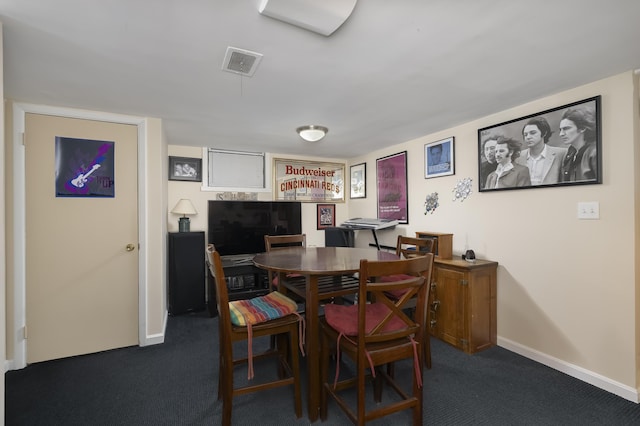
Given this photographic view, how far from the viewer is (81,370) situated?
8.08 feet

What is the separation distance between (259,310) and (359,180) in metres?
3.44

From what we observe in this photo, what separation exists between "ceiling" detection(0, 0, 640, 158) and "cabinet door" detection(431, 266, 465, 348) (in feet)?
5.09

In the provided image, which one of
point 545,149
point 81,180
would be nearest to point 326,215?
point 545,149

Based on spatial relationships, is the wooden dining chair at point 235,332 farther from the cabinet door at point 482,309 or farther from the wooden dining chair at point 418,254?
the cabinet door at point 482,309

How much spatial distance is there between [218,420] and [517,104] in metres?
3.31

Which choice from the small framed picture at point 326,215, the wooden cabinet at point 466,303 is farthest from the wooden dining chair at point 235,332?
the small framed picture at point 326,215

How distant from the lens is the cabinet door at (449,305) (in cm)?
274

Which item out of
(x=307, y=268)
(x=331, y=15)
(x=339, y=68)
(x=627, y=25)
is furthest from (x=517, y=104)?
(x=307, y=268)

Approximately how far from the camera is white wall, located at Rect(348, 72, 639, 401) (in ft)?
6.74

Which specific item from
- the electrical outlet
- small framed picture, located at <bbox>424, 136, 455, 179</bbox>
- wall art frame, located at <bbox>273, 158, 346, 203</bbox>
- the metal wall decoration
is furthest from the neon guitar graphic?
the electrical outlet

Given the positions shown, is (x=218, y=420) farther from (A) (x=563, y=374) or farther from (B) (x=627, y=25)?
(B) (x=627, y=25)

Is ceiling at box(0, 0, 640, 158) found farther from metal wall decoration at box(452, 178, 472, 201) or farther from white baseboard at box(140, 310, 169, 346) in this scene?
white baseboard at box(140, 310, 169, 346)

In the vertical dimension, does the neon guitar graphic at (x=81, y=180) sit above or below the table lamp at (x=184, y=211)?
above

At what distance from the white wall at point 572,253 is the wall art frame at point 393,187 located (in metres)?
0.88
